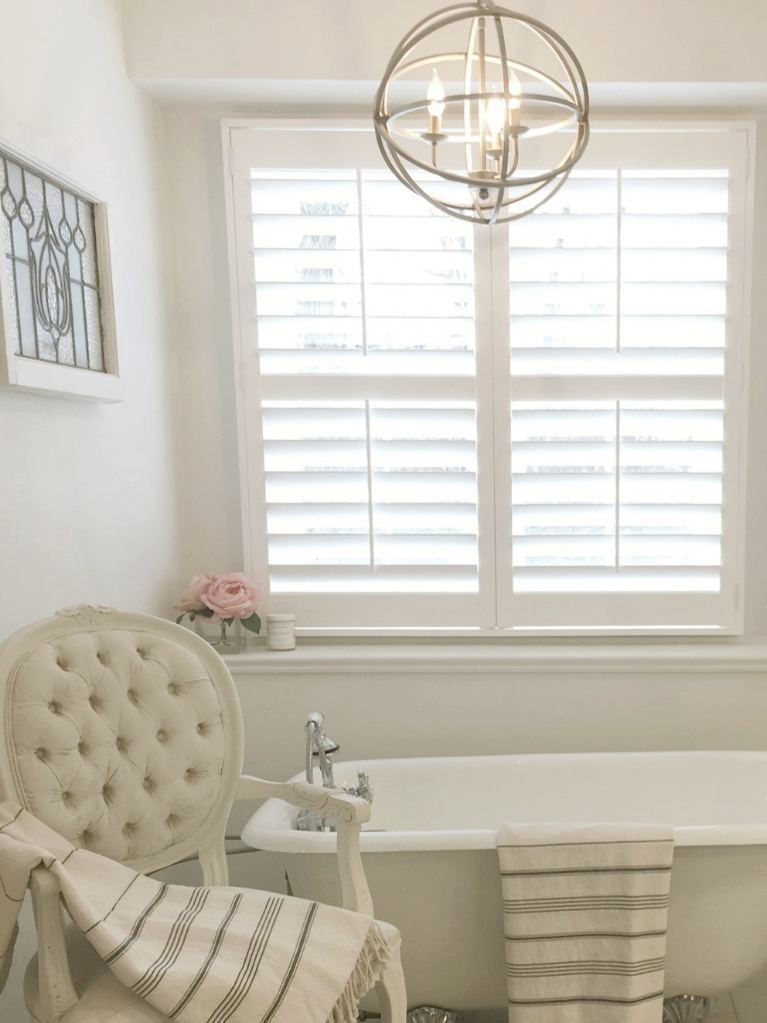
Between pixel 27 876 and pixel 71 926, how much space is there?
32 centimetres

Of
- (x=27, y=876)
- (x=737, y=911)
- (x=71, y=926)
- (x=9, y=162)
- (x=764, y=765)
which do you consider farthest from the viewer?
(x=764, y=765)

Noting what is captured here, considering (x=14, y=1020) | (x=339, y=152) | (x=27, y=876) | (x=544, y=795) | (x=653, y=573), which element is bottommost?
(x=14, y=1020)

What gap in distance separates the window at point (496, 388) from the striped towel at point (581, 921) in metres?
0.89

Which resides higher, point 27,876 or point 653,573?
point 653,573

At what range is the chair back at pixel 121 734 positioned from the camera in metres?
1.47

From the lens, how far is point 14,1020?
5.41 feet

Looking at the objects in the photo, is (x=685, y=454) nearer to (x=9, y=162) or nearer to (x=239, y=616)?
(x=239, y=616)

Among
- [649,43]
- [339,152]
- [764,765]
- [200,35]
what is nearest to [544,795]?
[764,765]

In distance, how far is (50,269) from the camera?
70.4 inches

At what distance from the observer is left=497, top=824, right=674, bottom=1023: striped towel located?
5.60 feet

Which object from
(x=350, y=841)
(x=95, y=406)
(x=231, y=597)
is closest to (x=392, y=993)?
(x=350, y=841)

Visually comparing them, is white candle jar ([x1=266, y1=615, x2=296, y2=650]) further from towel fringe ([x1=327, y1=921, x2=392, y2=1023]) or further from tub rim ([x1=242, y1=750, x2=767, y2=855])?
towel fringe ([x1=327, y1=921, x2=392, y2=1023])

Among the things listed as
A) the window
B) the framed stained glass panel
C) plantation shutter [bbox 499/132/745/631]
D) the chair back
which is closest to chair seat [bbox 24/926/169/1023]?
the chair back

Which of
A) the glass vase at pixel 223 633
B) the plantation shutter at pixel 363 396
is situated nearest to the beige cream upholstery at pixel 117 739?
the glass vase at pixel 223 633
